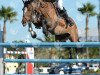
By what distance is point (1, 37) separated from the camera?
3766mm

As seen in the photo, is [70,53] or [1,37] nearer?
[1,37]

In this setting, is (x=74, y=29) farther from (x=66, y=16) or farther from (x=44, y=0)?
(x=44, y=0)

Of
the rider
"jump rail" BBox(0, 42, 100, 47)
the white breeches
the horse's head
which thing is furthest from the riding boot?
"jump rail" BBox(0, 42, 100, 47)

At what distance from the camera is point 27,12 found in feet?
23.1

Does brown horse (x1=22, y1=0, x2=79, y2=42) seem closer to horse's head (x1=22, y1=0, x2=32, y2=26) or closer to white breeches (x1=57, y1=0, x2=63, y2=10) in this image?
horse's head (x1=22, y1=0, x2=32, y2=26)

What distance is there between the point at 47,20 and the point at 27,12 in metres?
0.58

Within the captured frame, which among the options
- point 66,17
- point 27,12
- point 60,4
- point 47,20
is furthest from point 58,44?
point 66,17

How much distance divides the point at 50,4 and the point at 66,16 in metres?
0.44

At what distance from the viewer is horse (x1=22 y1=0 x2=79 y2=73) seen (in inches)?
276

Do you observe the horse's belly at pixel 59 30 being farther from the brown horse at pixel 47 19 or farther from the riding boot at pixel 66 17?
the riding boot at pixel 66 17

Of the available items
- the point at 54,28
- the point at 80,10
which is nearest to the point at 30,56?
the point at 54,28

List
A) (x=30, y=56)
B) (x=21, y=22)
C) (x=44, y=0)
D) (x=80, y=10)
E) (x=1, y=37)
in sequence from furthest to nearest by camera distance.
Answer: (x=80, y=10) < (x=44, y=0) < (x=21, y=22) < (x=30, y=56) < (x=1, y=37)

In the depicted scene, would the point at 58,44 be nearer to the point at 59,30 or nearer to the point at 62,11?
the point at 59,30

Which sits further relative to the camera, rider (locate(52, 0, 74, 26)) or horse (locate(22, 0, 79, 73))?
rider (locate(52, 0, 74, 26))
